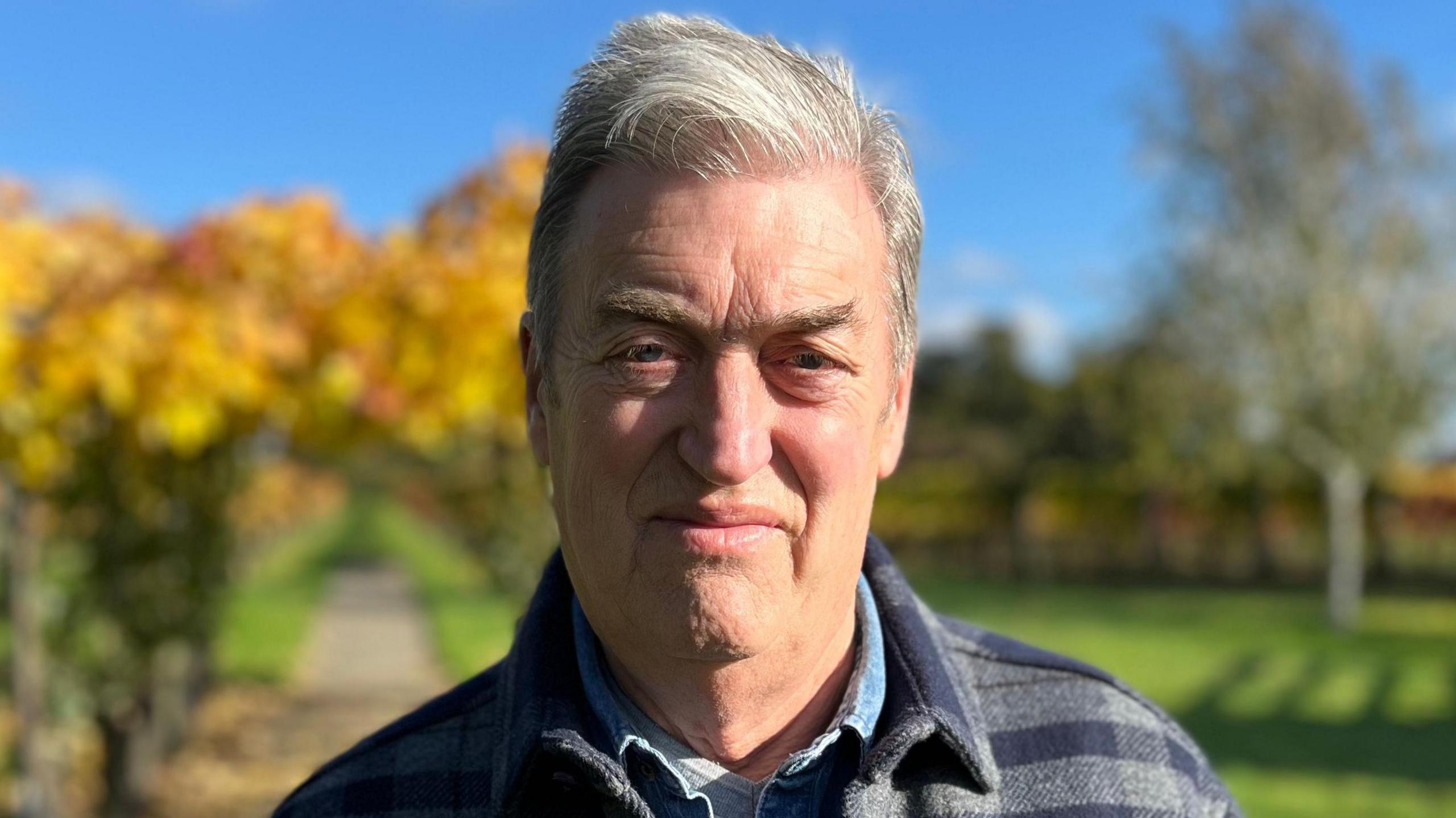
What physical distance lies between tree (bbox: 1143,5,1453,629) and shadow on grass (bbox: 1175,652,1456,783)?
21.6 feet

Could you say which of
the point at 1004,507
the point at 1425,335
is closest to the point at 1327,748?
the point at 1425,335

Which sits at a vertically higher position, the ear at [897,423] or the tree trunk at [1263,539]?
the tree trunk at [1263,539]

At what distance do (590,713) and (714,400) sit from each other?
16.1 inches

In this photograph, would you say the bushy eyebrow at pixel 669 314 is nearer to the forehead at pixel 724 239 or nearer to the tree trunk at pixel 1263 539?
the forehead at pixel 724 239

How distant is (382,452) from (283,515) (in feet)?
53.1

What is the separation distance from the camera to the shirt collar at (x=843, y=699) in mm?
1408

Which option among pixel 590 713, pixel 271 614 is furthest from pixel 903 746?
pixel 271 614

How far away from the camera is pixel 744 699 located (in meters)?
1.41

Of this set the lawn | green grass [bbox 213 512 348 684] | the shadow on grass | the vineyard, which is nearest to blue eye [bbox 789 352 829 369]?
the vineyard

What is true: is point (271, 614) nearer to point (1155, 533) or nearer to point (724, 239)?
point (724, 239)

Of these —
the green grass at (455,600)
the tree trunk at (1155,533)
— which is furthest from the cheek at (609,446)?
the tree trunk at (1155,533)

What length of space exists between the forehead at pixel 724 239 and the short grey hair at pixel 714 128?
2 centimetres

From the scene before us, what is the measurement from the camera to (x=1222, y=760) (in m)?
8.12

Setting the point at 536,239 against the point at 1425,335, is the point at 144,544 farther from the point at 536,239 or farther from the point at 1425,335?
the point at 1425,335
